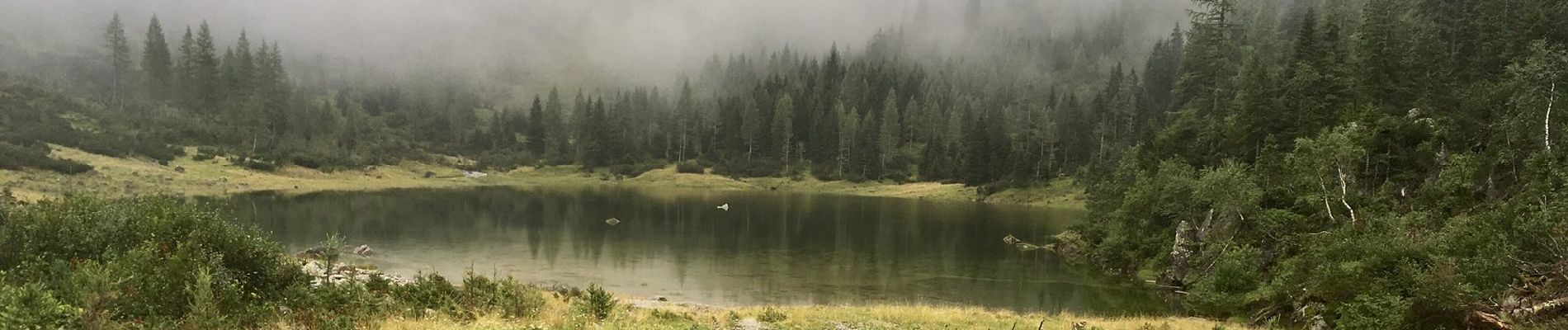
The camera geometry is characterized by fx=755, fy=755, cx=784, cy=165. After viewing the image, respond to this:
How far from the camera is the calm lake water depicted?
4109cm

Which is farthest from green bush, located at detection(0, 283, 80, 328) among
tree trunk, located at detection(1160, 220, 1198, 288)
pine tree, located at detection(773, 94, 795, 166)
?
pine tree, located at detection(773, 94, 795, 166)

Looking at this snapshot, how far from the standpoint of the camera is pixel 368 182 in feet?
388

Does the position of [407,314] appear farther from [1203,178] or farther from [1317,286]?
[1203,178]

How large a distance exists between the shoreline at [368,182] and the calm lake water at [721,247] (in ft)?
30.5

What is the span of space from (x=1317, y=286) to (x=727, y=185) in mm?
122553

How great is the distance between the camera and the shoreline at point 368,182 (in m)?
73.6

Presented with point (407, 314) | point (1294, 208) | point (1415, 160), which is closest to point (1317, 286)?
point (1294, 208)

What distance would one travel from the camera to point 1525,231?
19812 mm

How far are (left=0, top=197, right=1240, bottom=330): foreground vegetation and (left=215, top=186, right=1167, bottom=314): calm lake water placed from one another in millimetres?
15667

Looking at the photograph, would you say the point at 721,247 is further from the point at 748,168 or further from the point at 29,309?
the point at 748,168

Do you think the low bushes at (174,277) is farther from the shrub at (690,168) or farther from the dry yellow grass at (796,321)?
the shrub at (690,168)

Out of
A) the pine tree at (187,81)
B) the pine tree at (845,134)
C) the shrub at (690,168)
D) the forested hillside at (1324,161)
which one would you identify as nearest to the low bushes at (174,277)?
the forested hillside at (1324,161)

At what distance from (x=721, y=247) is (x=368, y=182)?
280ft

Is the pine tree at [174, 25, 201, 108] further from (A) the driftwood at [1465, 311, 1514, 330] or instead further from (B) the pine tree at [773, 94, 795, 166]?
(A) the driftwood at [1465, 311, 1514, 330]
